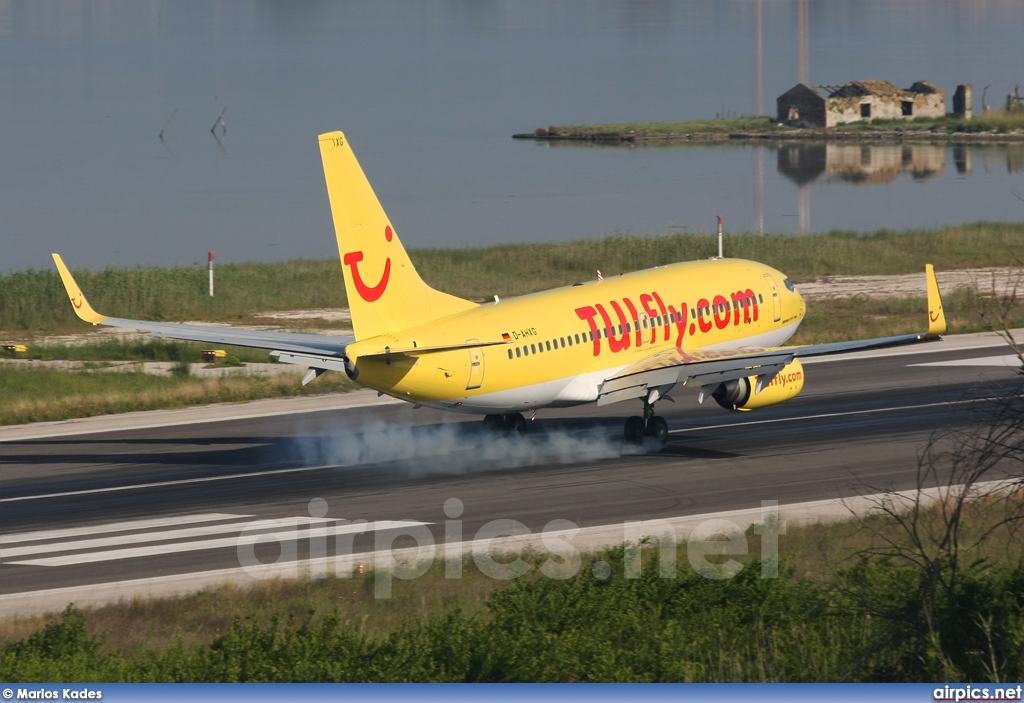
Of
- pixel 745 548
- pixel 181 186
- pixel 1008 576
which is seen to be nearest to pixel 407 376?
pixel 745 548

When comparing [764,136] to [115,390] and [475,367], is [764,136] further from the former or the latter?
[475,367]

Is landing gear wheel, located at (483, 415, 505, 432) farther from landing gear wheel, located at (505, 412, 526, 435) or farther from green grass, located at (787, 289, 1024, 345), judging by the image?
green grass, located at (787, 289, 1024, 345)

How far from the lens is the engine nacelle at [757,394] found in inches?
1624

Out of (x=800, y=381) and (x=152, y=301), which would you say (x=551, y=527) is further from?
(x=152, y=301)

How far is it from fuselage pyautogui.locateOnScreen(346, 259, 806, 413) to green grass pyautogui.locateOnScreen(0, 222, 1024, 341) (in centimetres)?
2768

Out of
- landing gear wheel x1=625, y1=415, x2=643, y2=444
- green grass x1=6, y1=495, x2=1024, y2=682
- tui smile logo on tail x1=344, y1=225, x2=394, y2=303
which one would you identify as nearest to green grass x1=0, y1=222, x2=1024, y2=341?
landing gear wheel x1=625, y1=415, x2=643, y2=444

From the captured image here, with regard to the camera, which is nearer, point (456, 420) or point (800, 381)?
point (800, 381)

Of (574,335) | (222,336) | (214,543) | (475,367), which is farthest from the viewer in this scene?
(574,335)

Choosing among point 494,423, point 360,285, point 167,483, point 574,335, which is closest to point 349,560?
point 360,285

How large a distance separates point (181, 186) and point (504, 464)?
355ft

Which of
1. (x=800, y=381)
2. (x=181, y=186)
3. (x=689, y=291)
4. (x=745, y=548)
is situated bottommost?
(x=745, y=548)

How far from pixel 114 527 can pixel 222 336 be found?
23.7 feet

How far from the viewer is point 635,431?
4081 cm

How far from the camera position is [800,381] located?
4194 centimetres
